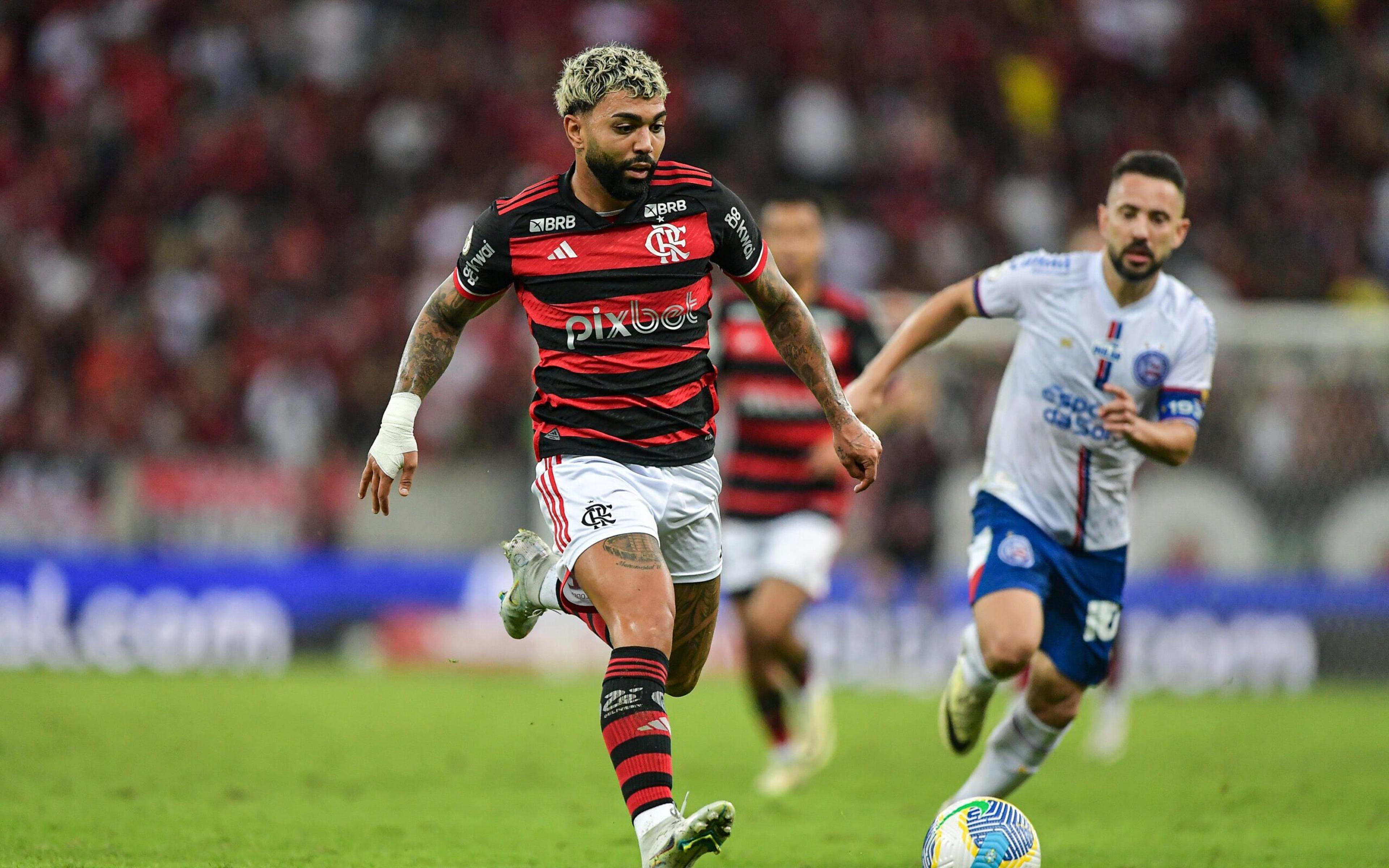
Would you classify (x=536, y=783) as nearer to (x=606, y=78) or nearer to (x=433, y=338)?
(x=433, y=338)

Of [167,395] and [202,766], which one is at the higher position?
[167,395]

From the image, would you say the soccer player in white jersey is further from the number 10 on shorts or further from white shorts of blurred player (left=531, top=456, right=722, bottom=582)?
white shorts of blurred player (left=531, top=456, right=722, bottom=582)

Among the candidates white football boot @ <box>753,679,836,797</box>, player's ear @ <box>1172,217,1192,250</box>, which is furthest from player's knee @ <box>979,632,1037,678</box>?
white football boot @ <box>753,679,836,797</box>

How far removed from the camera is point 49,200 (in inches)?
737

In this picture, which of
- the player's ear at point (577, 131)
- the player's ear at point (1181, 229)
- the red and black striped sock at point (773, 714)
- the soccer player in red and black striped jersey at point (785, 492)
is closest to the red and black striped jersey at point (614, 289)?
the player's ear at point (577, 131)

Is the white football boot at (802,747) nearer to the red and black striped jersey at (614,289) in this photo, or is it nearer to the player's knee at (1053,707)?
→ the player's knee at (1053,707)

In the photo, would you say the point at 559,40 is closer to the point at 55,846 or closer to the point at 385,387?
the point at 385,387

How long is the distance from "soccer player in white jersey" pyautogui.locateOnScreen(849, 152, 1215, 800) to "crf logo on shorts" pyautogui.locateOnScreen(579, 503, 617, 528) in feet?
5.33

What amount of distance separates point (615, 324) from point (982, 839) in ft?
6.88

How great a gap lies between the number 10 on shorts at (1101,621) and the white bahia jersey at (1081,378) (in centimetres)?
24

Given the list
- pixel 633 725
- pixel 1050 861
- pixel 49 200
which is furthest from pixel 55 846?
pixel 49 200

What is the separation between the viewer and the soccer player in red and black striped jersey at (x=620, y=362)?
17.4ft

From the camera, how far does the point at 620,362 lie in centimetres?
546

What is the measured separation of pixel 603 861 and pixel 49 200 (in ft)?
49.8
